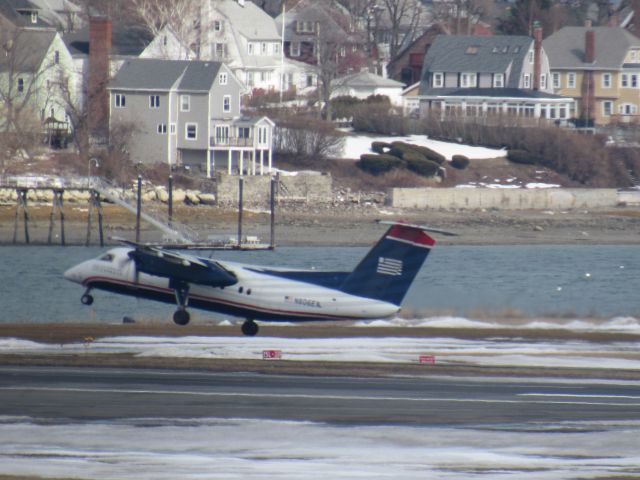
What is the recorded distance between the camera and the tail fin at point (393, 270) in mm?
28203

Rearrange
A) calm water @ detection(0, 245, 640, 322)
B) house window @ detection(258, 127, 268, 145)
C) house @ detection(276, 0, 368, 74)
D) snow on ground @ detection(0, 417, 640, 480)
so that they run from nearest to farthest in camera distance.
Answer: snow on ground @ detection(0, 417, 640, 480), calm water @ detection(0, 245, 640, 322), house window @ detection(258, 127, 268, 145), house @ detection(276, 0, 368, 74)

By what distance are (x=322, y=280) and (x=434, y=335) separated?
3.86 meters

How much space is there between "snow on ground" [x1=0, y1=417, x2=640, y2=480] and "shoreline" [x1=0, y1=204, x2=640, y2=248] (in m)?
45.7

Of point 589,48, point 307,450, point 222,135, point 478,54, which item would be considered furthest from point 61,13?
point 307,450

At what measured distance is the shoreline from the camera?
6744 cm

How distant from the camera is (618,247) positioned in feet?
228

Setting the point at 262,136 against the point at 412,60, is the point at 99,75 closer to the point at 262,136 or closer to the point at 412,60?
the point at 262,136

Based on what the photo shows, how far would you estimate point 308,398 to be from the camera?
21.5 metres

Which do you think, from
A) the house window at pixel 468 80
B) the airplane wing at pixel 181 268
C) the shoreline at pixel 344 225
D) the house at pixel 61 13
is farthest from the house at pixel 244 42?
the airplane wing at pixel 181 268

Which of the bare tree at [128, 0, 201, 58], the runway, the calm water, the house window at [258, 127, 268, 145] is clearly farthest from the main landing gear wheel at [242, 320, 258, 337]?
the bare tree at [128, 0, 201, 58]

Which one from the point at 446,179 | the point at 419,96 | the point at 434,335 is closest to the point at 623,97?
the point at 419,96

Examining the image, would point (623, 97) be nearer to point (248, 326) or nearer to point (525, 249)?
point (525, 249)

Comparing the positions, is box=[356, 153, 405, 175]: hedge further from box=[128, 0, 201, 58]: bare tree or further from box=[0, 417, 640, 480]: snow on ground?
box=[0, 417, 640, 480]: snow on ground

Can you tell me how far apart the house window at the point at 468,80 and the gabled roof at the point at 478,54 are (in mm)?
440
